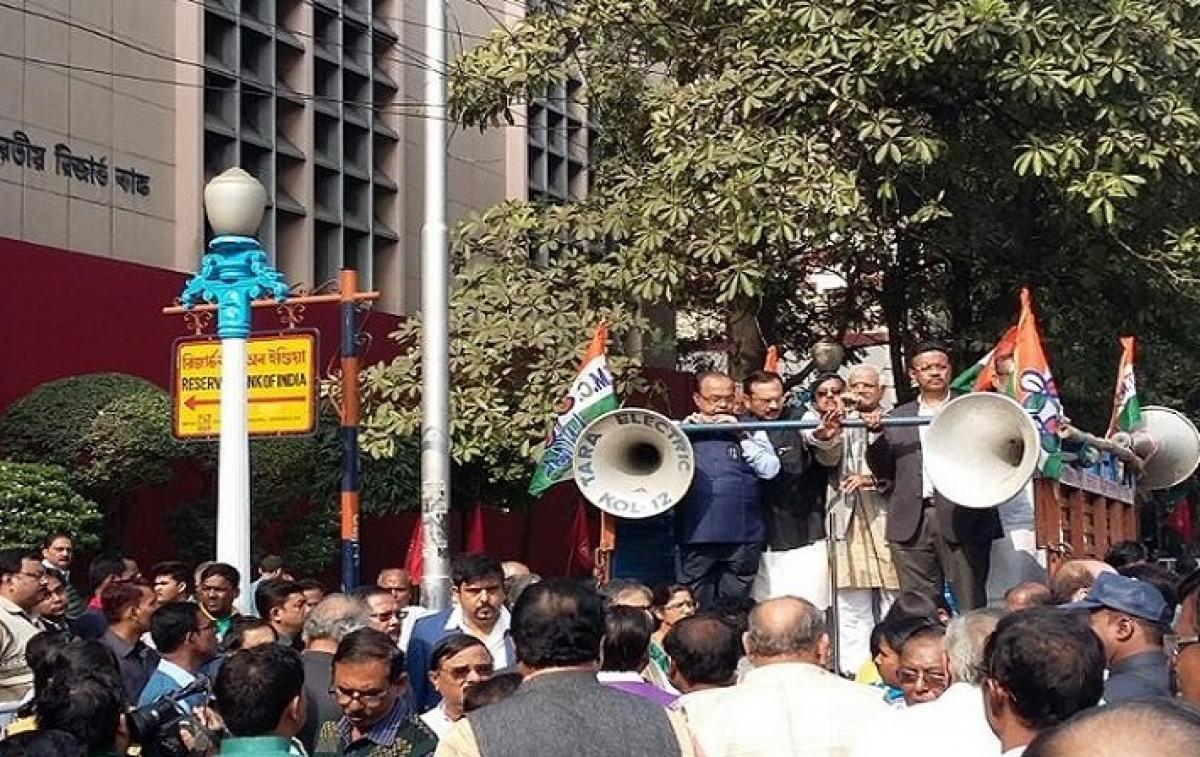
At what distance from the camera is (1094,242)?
16.4 metres

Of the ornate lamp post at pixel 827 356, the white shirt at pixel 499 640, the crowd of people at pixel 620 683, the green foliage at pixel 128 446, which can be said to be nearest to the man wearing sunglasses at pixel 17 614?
the crowd of people at pixel 620 683

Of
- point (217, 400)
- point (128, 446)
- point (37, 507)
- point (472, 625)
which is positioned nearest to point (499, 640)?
point (472, 625)

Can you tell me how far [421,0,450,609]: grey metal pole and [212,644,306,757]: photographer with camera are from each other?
23.1ft

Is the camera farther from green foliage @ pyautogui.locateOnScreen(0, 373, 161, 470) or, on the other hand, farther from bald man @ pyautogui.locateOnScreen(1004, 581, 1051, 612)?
green foliage @ pyautogui.locateOnScreen(0, 373, 161, 470)

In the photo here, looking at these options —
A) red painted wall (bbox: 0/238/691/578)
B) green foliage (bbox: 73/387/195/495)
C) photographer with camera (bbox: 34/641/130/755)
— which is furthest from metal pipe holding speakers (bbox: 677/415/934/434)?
red painted wall (bbox: 0/238/691/578)

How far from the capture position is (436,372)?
12516 mm

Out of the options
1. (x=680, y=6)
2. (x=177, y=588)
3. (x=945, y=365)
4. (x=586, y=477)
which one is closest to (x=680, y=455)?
(x=586, y=477)

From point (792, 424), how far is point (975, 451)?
0.98m

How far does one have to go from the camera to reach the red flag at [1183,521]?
29.1m

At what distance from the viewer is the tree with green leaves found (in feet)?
45.8

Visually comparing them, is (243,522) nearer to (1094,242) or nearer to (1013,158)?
(1013,158)

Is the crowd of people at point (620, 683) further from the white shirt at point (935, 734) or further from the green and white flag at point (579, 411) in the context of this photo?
the green and white flag at point (579, 411)

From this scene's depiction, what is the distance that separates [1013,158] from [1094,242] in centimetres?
156

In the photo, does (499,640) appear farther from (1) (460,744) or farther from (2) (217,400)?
(2) (217,400)
